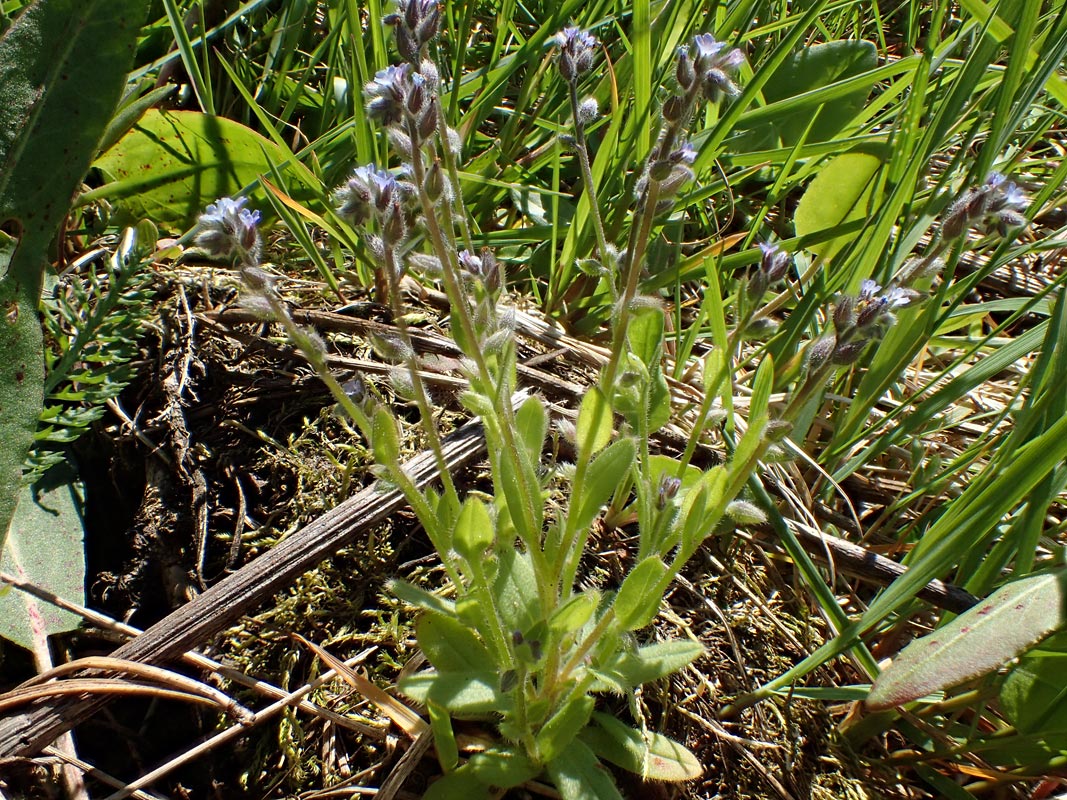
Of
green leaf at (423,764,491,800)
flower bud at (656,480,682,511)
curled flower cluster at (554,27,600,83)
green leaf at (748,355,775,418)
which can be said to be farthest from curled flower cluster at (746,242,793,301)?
green leaf at (423,764,491,800)

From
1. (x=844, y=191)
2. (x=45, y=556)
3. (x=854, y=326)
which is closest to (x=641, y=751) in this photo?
(x=854, y=326)

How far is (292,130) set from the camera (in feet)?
10.6

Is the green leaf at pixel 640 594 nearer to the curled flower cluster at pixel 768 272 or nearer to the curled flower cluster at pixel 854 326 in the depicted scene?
the curled flower cluster at pixel 854 326

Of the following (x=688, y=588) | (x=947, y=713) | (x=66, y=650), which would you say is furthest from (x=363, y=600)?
(x=947, y=713)

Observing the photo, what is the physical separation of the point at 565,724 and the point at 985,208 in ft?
4.38

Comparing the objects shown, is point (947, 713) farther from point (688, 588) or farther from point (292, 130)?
point (292, 130)

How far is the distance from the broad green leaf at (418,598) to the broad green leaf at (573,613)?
0.29 meters

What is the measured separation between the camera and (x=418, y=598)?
1761 mm

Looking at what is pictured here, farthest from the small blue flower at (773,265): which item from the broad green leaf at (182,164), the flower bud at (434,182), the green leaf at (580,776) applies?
the broad green leaf at (182,164)

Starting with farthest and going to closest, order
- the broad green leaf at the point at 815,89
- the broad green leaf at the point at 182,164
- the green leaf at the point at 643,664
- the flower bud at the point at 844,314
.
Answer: the broad green leaf at the point at 815,89, the broad green leaf at the point at 182,164, the green leaf at the point at 643,664, the flower bud at the point at 844,314

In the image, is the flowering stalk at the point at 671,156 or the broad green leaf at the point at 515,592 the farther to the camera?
the broad green leaf at the point at 515,592

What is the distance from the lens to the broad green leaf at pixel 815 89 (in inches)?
118

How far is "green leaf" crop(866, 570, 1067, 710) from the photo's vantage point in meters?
1.46

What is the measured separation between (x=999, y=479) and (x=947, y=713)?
71 centimetres
